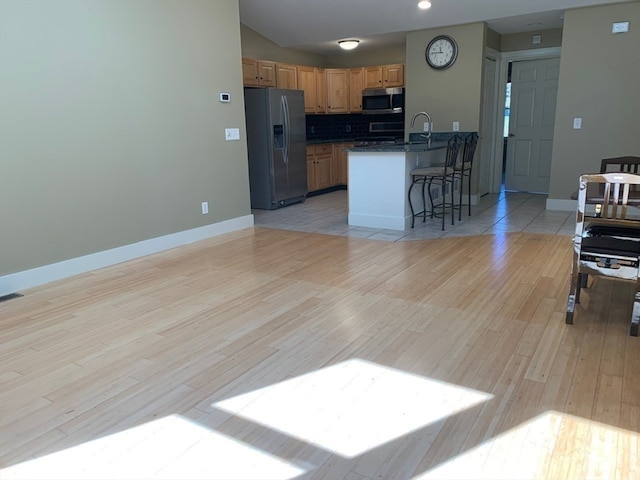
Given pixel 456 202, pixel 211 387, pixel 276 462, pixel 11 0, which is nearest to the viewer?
pixel 276 462

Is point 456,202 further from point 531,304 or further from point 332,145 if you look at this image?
point 531,304

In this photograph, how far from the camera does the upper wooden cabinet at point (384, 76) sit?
25.6 feet

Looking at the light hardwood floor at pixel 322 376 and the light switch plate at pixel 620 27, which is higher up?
the light switch plate at pixel 620 27

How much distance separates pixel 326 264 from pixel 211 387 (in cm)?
205

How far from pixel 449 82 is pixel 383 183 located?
235 centimetres

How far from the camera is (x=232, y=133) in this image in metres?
5.30

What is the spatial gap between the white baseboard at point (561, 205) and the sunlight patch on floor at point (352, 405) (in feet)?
16.1

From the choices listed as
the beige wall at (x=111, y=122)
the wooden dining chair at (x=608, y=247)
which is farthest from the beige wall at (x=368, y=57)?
the wooden dining chair at (x=608, y=247)

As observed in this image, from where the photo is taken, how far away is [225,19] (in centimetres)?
502

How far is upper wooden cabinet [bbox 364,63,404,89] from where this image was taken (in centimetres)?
782

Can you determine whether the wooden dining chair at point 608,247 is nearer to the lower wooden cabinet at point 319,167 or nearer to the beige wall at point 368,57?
the lower wooden cabinet at point 319,167

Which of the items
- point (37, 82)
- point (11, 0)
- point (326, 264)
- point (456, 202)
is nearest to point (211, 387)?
point (326, 264)

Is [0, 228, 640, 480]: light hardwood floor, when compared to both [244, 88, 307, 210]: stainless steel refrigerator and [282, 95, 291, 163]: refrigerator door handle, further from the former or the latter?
[282, 95, 291, 163]: refrigerator door handle

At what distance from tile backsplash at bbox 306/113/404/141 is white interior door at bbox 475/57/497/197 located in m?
1.57
